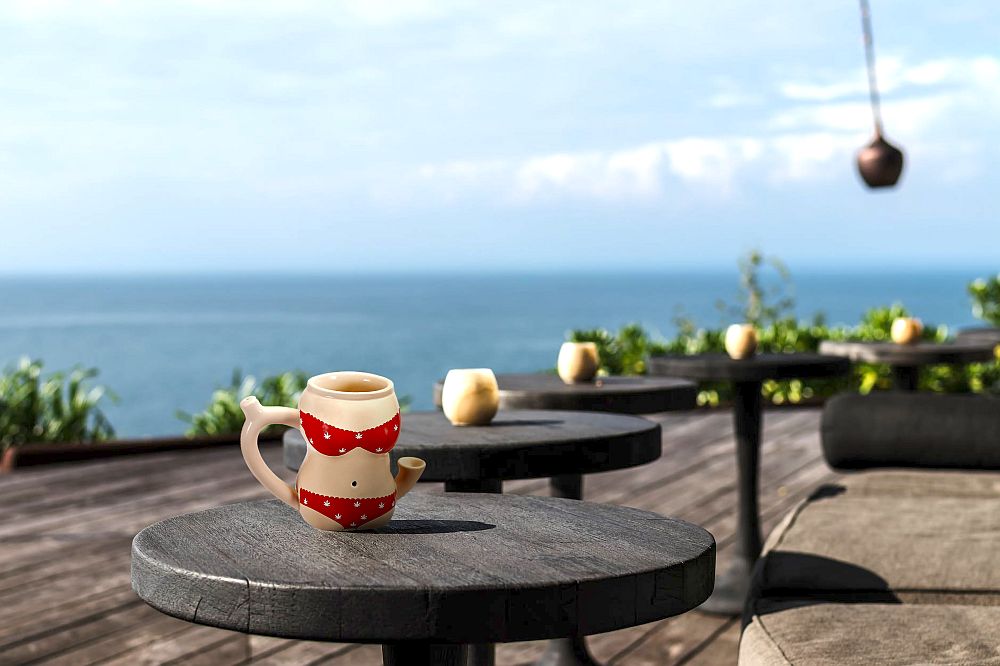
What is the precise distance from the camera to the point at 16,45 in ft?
239

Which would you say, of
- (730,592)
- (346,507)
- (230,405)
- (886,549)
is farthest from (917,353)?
(230,405)

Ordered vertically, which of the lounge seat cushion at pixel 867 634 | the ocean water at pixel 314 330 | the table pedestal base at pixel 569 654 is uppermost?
the lounge seat cushion at pixel 867 634

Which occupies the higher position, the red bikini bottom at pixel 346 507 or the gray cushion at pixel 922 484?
the red bikini bottom at pixel 346 507

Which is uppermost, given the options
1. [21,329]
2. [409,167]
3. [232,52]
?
[232,52]

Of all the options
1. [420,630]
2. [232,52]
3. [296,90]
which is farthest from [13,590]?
[296,90]

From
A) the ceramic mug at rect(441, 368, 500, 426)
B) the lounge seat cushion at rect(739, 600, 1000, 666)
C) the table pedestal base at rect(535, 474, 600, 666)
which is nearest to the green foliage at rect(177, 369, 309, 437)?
the table pedestal base at rect(535, 474, 600, 666)

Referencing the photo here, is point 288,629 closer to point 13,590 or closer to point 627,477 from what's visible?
point 13,590

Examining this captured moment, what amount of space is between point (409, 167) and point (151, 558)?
70.2 m

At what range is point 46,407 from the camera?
22.6 feet

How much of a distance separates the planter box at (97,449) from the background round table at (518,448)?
14.8 feet

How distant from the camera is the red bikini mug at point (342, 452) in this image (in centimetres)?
133

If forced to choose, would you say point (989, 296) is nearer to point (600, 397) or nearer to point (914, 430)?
point (914, 430)

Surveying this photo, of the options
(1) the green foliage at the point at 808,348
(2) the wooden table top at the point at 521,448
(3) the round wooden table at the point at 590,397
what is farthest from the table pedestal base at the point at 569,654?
(1) the green foliage at the point at 808,348

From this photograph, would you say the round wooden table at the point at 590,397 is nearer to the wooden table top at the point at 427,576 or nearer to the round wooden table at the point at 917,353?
the wooden table top at the point at 427,576
